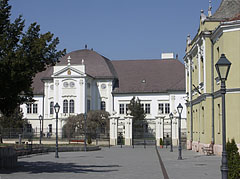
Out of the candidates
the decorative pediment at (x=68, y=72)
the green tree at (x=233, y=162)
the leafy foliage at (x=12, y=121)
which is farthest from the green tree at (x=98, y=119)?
the green tree at (x=233, y=162)

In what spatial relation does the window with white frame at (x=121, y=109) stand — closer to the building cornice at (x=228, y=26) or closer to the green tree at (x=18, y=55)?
the building cornice at (x=228, y=26)

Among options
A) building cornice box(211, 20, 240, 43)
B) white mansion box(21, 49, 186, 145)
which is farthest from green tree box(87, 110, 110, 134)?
building cornice box(211, 20, 240, 43)

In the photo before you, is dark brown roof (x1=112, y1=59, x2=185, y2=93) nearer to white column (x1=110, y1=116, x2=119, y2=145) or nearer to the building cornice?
white column (x1=110, y1=116, x2=119, y2=145)

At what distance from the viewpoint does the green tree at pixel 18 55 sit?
52.1 ft

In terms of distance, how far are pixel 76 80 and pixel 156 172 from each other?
5134 cm

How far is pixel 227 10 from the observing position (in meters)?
30.7

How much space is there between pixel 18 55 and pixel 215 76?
1684 cm

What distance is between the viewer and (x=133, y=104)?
68.9 meters

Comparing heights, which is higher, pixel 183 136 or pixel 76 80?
pixel 76 80

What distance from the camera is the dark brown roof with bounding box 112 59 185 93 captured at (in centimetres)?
7331

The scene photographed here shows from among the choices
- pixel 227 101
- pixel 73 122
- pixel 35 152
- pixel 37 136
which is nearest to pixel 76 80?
pixel 73 122

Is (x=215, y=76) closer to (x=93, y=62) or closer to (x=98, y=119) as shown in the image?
(x=98, y=119)

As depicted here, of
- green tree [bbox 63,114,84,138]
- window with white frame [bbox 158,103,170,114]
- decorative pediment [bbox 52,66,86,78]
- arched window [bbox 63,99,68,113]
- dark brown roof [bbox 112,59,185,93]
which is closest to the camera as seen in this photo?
green tree [bbox 63,114,84,138]

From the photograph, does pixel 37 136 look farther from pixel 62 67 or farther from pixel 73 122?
pixel 62 67
